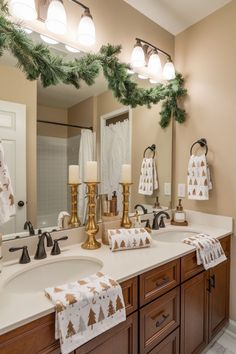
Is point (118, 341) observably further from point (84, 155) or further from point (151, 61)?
point (151, 61)

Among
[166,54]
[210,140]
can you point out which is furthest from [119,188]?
[166,54]

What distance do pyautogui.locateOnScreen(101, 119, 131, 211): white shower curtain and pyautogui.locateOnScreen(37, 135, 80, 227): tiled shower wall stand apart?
10.4 inches

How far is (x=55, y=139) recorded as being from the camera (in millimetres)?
1410

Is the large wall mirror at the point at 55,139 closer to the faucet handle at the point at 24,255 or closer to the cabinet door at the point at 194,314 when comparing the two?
the faucet handle at the point at 24,255

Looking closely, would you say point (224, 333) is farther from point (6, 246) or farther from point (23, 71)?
point (23, 71)

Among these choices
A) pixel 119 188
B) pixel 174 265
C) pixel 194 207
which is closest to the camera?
pixel 174 265

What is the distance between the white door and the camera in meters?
1.22

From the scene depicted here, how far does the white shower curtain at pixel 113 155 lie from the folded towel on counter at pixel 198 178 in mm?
574

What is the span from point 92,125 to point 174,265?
1.07 m

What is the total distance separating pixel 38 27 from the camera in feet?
4.33

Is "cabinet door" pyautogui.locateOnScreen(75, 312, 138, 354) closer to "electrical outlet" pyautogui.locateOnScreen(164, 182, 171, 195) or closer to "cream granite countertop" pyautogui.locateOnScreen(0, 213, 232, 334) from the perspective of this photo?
"cream granite countertop" pyautogui.locateOnScreen(0, 213, 232, 334)

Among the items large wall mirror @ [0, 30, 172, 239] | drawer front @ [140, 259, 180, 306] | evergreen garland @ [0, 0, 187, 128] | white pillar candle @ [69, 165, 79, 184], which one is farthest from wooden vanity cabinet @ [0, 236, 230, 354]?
evergreen garland @ [0, 0, 187, 128]

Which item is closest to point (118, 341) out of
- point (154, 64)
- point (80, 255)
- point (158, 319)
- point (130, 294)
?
point (130, 294)

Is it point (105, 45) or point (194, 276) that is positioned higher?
point (105, 45)
